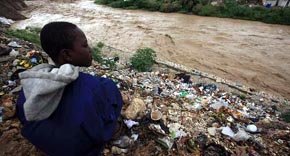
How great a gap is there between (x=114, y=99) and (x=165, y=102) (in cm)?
201

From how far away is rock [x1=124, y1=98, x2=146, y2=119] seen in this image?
8.65 ft

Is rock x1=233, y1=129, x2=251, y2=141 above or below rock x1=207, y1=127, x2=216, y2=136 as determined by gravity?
above

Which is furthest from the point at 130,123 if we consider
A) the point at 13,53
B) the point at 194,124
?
the point at 13,53

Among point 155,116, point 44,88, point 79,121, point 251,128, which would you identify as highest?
point 44,88

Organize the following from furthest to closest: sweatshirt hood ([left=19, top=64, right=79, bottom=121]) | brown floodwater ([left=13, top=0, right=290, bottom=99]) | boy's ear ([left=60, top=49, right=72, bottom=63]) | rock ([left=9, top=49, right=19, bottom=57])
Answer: brown floodwater ([left=13, top=0, right=290, bottom=99])
rock ([left=9, top=49, right=19, bottom=57])
boy's ear ([left=60, top=49, right=72, bottom=63])
sweatshirt hood ([left=19, top=64, right=79, bottom=121])

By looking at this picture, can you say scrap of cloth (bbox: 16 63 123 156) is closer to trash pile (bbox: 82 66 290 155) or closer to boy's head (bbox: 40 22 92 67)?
boy's head (bbox: 40 22 92 67)

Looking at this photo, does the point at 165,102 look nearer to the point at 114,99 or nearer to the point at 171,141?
the point at 171,141

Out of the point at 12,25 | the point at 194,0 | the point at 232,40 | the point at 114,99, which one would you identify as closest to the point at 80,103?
the point at 114,99

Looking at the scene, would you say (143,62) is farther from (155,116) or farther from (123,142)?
(123,142)

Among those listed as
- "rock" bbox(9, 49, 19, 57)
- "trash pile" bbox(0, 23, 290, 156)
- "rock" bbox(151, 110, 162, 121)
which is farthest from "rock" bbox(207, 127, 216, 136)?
"rock" bbox(9, 49, 19, 57)

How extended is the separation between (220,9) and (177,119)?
9958 mm

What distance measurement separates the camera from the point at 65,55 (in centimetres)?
133

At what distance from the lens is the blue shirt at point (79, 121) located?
1273 millimetres

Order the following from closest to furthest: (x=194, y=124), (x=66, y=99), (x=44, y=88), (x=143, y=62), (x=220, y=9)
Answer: (x=44, y=88)
(x=66, y=99)
(x=194, y=124)
(x=143, y=62)
(x=220, y=9)
